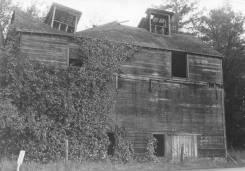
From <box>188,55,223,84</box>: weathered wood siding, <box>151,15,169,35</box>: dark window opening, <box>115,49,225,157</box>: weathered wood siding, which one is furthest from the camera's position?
<box>151,15,169,35</box>: dark window opening

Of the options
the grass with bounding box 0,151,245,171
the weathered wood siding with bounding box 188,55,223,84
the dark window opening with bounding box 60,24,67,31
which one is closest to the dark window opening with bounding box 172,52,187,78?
the weathered wood siding with bounding box 188,55,223,84

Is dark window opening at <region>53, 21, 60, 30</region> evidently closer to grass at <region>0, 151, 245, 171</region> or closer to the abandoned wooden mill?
the abandoned wooden mill

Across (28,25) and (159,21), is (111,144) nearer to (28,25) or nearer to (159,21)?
(28,25)

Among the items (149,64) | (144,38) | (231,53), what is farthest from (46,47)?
(231,53)

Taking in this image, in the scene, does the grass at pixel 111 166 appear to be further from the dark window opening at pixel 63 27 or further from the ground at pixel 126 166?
the dark window opening at pixel 63 27

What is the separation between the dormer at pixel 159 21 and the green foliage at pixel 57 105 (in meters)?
6.96

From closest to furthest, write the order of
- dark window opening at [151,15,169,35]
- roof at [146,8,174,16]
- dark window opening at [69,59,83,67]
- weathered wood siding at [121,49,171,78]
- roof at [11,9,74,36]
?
roof at [11,9,74,36] → dark window opening at [69,59,83,67] → weathered wood siding at [121,49,171,78] → roof at [146,8,174,16] → dark window opening at [151,15,169,35]

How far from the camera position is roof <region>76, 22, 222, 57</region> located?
23.3m

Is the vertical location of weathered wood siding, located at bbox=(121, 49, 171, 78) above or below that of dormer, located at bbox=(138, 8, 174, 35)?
below

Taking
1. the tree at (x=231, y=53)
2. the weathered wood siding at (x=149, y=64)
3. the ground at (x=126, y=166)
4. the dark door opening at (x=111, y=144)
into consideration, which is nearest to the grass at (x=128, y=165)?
the ground at (x=126, y=166)

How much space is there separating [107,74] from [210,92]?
765 cm

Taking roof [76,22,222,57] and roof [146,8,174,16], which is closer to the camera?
roof [76,22,222,57]

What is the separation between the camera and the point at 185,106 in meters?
23.9

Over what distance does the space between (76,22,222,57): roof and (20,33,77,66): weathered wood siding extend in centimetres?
134
